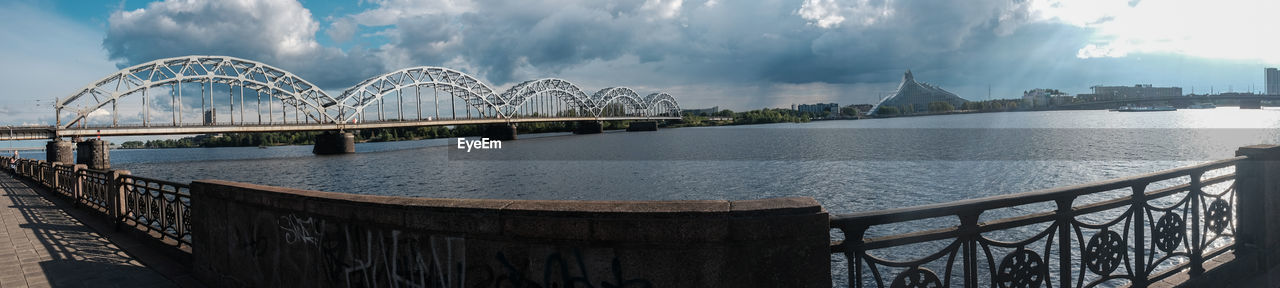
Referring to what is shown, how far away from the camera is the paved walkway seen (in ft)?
21.2

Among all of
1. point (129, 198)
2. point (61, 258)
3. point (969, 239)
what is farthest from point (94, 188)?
point (969, 239)

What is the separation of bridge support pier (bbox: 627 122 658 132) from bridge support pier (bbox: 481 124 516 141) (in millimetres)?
53800

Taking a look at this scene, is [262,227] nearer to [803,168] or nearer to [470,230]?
[470,230]

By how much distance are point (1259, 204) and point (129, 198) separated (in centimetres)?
1434

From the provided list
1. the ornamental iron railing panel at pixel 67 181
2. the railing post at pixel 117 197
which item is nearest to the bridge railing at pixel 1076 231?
the railing post at pixel 117 197

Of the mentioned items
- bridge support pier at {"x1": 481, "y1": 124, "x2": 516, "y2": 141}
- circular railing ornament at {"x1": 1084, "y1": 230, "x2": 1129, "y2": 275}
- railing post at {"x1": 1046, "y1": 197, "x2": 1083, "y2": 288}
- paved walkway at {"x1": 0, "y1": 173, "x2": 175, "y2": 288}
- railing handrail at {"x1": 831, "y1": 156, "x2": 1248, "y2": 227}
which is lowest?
paved walkway at {"x1": 0, "y1": 173, "x2": 175, "y2": 288}

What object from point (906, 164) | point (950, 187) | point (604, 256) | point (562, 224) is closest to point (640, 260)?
point (604, 256)

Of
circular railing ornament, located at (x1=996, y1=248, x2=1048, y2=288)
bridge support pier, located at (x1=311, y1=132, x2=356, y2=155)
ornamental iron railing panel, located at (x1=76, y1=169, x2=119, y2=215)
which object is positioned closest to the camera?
circular railing ornament, located at (x1=996, y1=248, x2=1048, y2=288)

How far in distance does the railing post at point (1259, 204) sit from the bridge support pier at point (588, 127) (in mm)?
148054

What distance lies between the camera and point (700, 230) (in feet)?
9.91

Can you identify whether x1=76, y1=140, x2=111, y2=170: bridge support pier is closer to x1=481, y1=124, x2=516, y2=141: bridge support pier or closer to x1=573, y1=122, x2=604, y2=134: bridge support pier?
x1=481, y1=124, x2=516, y2=141: bridge support pier

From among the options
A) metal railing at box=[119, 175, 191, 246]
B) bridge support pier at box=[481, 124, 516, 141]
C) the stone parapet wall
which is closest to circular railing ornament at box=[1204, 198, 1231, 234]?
the stone parapet wall

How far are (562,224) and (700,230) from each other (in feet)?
2.23

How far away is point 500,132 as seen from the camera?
125 metres
